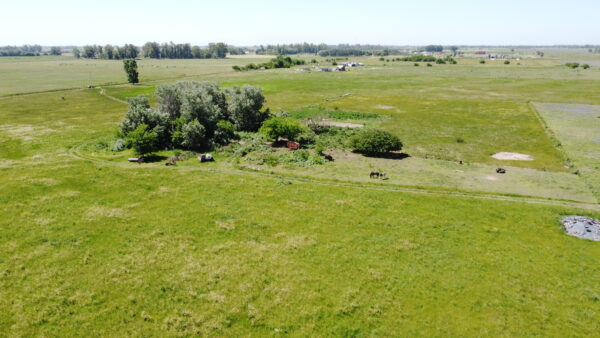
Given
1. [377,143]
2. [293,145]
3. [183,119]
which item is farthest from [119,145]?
[377,143]

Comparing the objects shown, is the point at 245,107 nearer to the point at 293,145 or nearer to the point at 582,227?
the point at 293,145

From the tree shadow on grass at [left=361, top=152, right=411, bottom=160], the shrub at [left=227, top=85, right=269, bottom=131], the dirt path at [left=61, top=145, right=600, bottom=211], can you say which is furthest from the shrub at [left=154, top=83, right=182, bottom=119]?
the tree shadow on grass at [left=361, top=152, right=411, bottom=160]

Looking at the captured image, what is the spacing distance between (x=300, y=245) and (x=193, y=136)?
34734 mm

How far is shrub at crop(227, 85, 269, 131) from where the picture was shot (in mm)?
71250

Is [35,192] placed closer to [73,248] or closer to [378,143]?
[73,248]

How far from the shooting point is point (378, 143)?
53.7m

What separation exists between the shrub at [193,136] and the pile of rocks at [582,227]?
51.0 meters

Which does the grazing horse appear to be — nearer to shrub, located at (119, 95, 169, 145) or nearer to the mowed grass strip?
shrub, located at (119, 95, 169, 145)

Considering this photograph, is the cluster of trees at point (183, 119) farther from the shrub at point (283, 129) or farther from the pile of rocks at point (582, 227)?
the pile of rocks at point (582, 227)

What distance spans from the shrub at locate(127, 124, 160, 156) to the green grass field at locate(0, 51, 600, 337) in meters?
4.05

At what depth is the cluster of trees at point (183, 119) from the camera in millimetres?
57125

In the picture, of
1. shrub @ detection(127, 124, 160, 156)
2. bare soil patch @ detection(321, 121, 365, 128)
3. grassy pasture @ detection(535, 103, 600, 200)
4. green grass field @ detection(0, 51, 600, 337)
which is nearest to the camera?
green grass field @ detection(0, 51, 600, 337)

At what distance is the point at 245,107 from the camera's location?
2798 inches

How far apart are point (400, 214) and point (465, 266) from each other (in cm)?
931
